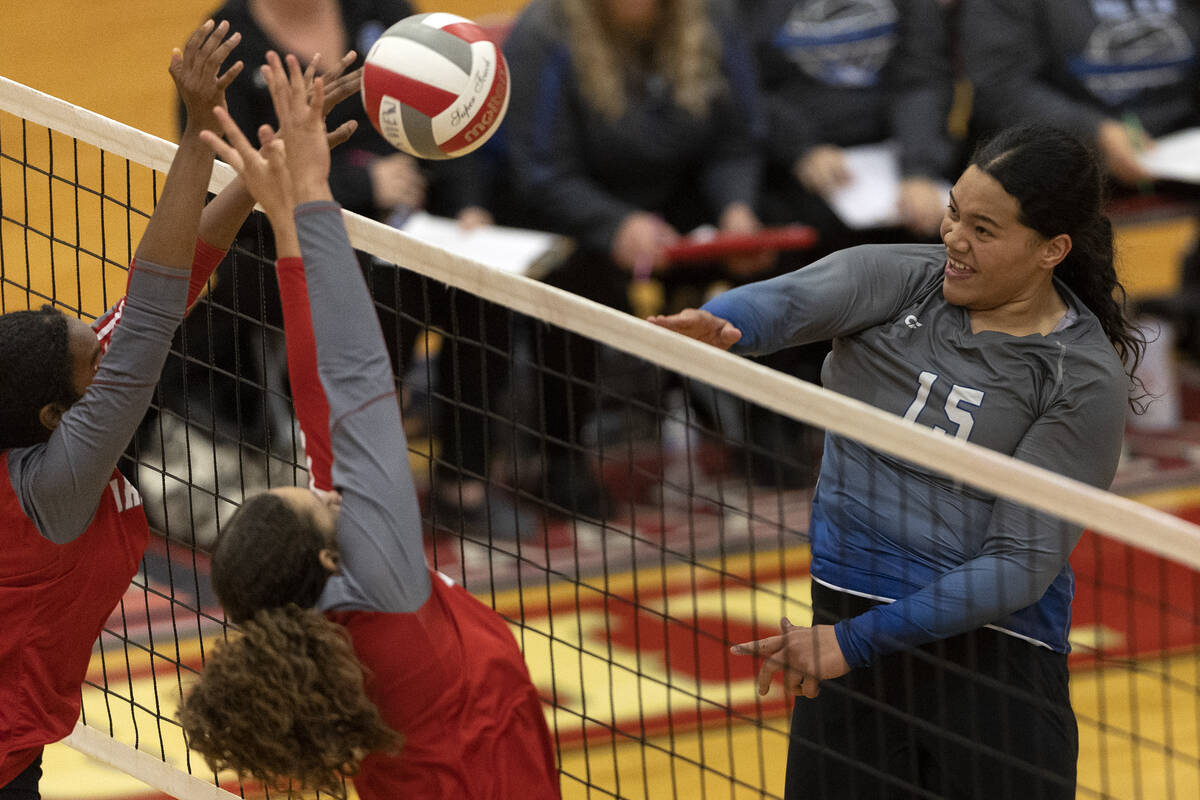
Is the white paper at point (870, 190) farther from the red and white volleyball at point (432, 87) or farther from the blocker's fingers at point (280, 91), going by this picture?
the blocker's fingers at point (280, 91)

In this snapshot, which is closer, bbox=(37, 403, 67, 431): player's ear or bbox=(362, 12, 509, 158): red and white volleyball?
bbox=(37, 403, 67, 431): player's ear

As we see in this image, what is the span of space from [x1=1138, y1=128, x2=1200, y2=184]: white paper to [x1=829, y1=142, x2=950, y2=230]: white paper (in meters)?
0.76

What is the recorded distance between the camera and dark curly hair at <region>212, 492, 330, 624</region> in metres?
1.88

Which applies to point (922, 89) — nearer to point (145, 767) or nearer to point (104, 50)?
point (104, 50)

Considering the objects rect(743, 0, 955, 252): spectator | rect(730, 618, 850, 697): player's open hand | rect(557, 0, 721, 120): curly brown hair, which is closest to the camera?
rect(730, 618, 850, 697): player's open hand

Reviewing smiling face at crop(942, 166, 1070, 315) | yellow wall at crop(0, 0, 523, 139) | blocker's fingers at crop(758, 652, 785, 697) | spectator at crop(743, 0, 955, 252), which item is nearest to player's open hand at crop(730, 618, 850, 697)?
blocker's fingers at crop(758, 652, 785, 697)

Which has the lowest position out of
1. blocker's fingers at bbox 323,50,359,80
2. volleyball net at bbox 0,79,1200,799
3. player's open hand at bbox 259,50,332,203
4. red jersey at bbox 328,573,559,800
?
volleyball net at bbox 0,79,1200,799

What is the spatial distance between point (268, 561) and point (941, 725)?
1.04 metres

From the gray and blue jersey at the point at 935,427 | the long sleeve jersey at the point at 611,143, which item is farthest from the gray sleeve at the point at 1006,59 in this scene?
the gray and blue jersey at the point at 935,427

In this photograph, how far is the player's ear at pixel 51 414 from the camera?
2.20 m

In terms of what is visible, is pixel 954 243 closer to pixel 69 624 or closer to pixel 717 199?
pixel 69 624

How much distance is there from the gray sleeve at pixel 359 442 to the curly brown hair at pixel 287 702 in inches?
2.5

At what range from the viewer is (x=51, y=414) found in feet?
7.26

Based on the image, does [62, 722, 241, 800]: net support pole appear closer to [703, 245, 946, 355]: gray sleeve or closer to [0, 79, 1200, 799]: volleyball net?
[0, 79, 1200, 799]: volleyball net
